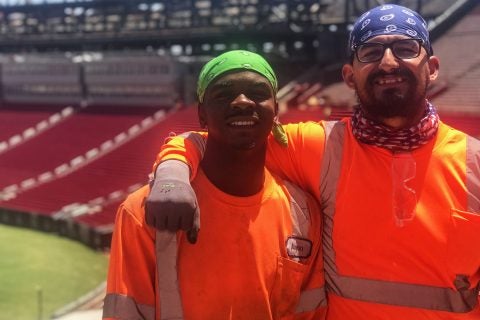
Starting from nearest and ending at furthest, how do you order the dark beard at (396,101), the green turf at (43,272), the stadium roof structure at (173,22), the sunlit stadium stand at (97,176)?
the dark beard at (396,101), the green turf at (43,272), the sunlit stadium stand at (97,176), the stadium roof structure at (173,22)

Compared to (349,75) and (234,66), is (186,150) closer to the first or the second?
(234,66)

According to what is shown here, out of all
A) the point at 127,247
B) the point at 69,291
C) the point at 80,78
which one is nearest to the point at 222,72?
the point at 127,247

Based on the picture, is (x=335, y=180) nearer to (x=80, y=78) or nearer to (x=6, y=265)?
(x=6, y=265)

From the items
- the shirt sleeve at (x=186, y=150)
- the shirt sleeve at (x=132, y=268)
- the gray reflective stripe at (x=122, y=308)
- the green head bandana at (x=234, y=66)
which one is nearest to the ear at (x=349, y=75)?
the green head bandana at (x=234, y=66)

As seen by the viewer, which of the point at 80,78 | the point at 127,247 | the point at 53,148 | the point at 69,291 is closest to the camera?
the point at 127,247

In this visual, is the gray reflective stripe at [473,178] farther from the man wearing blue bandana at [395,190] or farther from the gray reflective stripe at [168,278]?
the gray reflective stripe at [168,278]

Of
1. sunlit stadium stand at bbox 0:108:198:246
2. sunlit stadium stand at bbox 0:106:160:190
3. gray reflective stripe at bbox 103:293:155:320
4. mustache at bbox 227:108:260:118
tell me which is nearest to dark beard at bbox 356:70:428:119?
mustache at bbox 227:108:260:118

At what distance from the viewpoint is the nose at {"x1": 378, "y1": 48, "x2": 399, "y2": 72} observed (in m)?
2.07

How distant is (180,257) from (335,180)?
2.26 ft

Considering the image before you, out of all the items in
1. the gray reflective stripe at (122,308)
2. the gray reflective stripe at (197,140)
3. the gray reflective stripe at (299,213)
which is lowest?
the gray reflective stripe at (122,308)

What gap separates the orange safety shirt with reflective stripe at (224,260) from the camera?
1854 mm

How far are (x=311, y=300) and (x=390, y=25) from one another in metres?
1.13

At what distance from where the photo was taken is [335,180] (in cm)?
217

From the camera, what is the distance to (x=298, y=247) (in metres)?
2.07
